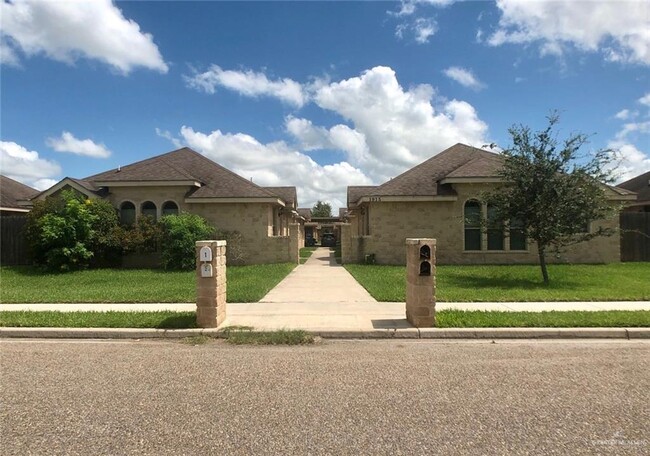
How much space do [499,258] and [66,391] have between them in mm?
17861

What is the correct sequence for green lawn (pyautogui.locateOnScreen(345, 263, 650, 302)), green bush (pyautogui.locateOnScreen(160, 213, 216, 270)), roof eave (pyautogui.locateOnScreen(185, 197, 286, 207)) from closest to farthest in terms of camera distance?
green lawn (pyautogui.locateOnScreen(345, 263, 650, 302)) < green bush (pyautogui.locateOnScreen(160, 213, 216, 270)) < roof eave (pyautogui.locateOnScreen(185, 197, 286, 207))

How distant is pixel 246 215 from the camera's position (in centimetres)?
1953

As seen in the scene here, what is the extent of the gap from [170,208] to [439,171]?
13064 mm

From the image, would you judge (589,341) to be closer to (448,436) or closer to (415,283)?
(415,283)

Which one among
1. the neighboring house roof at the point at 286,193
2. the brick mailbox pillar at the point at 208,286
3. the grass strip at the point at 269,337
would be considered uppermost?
the neighboring house roof at the point at 286,193

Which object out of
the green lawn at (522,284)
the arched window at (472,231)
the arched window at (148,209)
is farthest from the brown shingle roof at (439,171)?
the arched window at (148,209)

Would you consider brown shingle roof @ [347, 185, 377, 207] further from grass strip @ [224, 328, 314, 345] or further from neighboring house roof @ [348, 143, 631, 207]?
grass strip @ [224, 328, 314, 345]

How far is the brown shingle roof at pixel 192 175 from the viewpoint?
19.1 metres

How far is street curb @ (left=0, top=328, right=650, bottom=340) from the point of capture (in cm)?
680

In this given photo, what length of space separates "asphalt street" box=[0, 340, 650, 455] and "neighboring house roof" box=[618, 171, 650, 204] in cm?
2408

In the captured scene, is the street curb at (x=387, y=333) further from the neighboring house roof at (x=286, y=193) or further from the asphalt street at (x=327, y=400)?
the neighboring house roof at (x=286, y=193)

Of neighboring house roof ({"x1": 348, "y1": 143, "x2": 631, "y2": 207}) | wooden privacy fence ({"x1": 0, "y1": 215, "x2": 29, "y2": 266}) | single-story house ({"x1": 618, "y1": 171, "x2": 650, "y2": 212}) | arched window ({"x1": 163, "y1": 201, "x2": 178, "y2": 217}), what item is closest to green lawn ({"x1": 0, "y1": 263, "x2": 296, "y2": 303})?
wooden privacy fence ({"x1": 0, "y1": 215, "x2": 29, "y2": 266})

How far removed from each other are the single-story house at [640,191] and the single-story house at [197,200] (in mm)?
18293

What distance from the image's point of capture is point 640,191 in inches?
1050
